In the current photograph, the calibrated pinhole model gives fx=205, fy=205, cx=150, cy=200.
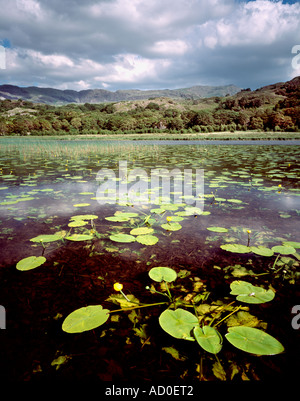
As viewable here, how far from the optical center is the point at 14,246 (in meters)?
2.21

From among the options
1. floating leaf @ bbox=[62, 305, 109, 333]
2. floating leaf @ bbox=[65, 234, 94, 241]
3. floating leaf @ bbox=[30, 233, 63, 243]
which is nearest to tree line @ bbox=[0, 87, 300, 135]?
floating leaf @ bbox=[65, 234, 94, 241]

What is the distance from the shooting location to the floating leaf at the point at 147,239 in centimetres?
224

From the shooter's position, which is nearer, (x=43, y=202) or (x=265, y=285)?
(x=265, y=285)

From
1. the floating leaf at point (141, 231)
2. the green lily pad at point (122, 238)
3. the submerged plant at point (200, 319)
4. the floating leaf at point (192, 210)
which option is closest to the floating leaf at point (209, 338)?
the submerged plant at point (200, 319)

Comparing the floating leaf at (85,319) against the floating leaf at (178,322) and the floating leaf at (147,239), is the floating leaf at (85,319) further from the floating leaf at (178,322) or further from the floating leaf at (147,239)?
the floating leaf at (147,239)

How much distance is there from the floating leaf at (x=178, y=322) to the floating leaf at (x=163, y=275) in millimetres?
301

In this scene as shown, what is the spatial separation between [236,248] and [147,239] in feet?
3.11

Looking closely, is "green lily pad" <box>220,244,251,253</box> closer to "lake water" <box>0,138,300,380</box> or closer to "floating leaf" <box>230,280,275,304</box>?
"lake water" <box>0,138,300,380</box>

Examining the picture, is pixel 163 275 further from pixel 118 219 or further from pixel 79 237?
pixel 118 219

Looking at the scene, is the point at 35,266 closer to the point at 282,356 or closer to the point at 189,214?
the point at 282,356

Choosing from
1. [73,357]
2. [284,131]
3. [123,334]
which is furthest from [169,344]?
[284,131]

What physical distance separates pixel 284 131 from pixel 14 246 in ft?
171

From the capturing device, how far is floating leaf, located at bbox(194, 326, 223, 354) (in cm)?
108

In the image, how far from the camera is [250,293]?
1.50 metres
